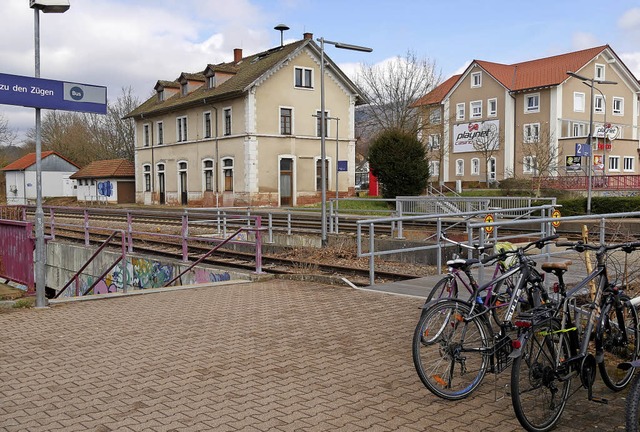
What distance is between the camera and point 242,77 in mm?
44812

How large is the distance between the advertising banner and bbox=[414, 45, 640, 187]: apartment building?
0.31 feet

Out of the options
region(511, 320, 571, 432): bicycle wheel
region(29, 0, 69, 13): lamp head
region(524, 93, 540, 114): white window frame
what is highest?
region(524, 93, 540, 114): white window frame

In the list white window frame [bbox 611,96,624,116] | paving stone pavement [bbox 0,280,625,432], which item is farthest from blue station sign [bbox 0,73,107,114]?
white window frame [bbox 611,96,624,116]

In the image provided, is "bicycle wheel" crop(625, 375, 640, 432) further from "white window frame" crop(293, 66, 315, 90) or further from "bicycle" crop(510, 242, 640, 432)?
"white window frame" crop(293, 66, 315, 90)

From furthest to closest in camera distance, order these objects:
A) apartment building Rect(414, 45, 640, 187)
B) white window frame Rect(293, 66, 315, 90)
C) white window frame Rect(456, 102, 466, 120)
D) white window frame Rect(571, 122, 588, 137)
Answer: white window frame Rect(456, 102, 466, 120) < white window frame Rect(571, 122, 588, 137) < apartment building Rect(414, 45, 640, 187) < white window frame Rect(293, 66, 315, 90)

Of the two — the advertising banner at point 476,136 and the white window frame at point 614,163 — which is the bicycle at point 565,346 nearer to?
the advertising banner at point 476,136

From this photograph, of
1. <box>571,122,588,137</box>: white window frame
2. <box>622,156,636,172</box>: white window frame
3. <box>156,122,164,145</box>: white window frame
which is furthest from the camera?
<box>622,156,636,172</box>: white window frame

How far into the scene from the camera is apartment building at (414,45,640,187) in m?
54.9

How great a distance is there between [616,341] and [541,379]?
1.18m

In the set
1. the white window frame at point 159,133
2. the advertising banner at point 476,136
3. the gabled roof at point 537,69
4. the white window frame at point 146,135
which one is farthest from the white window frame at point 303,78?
the advertising banner at point 476,136

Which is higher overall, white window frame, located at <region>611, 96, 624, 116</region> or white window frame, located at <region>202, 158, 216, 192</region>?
white window frame, located at <region>611, 96, 624, 116</region>

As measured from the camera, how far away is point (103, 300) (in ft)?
33.8

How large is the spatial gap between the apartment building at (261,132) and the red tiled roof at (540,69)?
18.8 m

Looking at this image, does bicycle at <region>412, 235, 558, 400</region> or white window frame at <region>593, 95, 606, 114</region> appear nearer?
bicycle at <region>412, 235, 558, 400</region>
